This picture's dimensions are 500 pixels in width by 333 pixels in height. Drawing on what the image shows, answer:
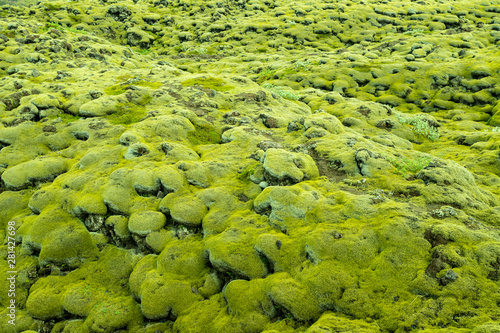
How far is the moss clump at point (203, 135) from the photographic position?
845 inches

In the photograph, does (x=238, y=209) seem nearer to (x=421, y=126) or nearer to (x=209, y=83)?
(x=209, y=83)

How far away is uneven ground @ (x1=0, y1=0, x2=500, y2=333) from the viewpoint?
9375mm

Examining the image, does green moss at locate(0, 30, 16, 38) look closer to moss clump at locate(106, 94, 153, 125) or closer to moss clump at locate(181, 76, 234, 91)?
moss clump at locate(181, 76, 234, 91)

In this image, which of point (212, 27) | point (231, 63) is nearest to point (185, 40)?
point (212, 27)

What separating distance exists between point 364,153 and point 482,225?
273 inches

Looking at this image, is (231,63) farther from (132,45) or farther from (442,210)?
(442,210)

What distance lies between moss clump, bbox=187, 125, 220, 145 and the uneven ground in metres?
0.16

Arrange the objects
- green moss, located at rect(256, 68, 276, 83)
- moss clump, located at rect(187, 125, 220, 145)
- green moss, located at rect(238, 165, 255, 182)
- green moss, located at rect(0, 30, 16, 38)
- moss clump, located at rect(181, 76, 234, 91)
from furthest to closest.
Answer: green moss, located at rect(256, 68, 276, 83)
green moss, located at rect(0, 30, 16, 38)
moss clump, located at rect(181, 76, 234, 91)
moss clump, located at rect(187, 125, 220, 145)
green moss, located at rect(238, 165, 255, 182)

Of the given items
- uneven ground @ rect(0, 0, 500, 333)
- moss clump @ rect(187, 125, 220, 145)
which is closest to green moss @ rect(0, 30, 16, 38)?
uneven ground @ rect(0, 0, 500, 333)

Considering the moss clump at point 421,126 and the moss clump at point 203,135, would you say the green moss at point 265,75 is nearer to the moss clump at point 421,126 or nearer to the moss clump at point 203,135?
the moss clump at point 421,126

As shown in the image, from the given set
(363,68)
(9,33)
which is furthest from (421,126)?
(9,33)

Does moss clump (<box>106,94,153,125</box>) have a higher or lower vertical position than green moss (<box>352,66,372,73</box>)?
lower

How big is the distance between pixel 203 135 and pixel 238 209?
9970 millimetres

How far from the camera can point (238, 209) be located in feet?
46.8
